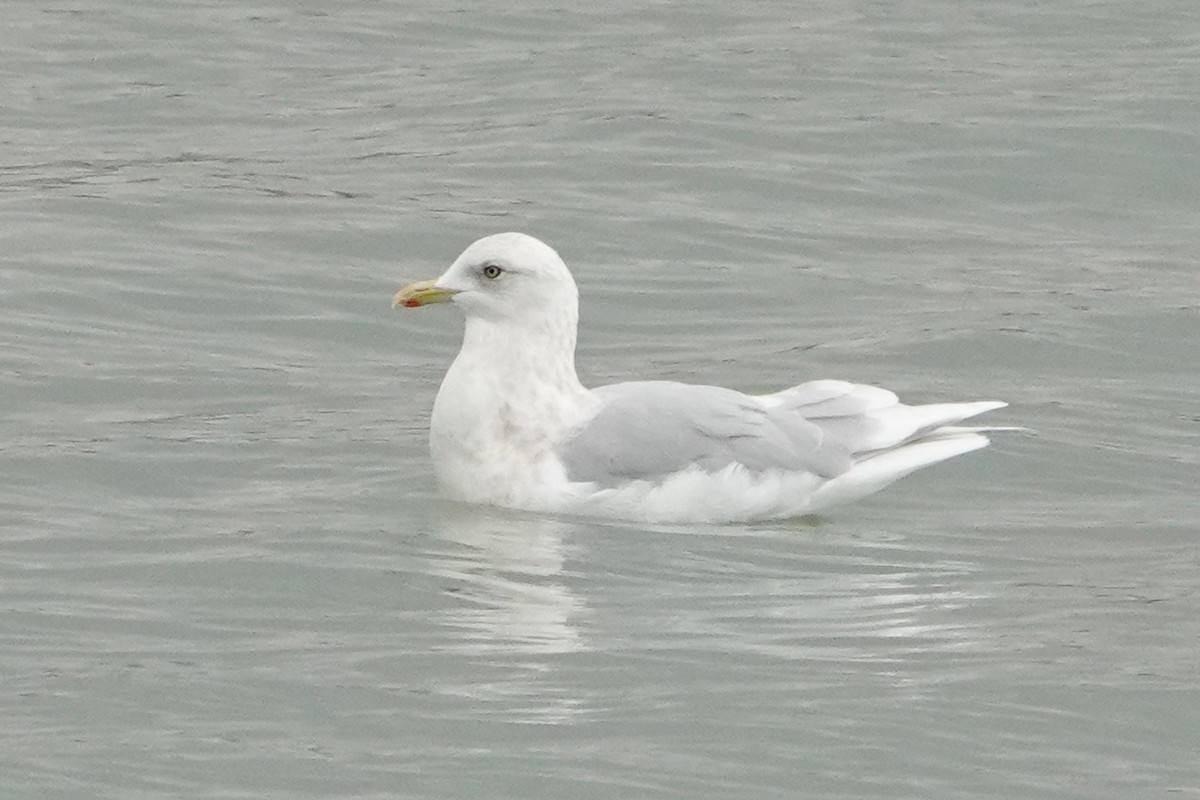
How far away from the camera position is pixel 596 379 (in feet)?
42.4

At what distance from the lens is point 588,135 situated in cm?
1727

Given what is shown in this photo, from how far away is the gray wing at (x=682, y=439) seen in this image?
10367 millimetres

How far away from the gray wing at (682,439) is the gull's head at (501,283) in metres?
0.48

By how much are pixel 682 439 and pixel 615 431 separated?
259mm

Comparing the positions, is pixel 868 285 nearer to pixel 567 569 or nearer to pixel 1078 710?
pixel 567 569

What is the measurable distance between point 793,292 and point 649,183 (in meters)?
2.23

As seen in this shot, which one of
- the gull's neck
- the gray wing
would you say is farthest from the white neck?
the gray wing

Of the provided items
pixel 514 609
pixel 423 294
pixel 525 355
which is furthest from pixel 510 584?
pixel 423 294

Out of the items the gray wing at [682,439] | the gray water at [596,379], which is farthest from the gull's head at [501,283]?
the gray water at [596,379]

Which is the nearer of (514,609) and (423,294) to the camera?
(514,609)

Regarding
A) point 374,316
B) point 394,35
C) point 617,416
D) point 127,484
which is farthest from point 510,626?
point 394,35

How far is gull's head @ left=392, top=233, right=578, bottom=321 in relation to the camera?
1076 centimetres

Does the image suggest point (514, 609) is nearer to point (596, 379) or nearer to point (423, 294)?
point (423, 294)

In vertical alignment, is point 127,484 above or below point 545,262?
below
